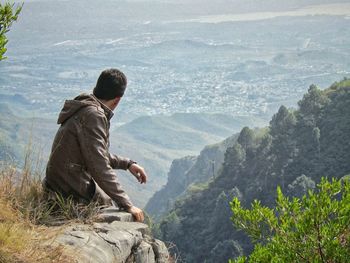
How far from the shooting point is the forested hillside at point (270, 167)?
98.8 metres

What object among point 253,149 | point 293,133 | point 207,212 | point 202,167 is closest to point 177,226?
point 207,212

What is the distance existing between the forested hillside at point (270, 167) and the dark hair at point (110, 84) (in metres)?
88.6

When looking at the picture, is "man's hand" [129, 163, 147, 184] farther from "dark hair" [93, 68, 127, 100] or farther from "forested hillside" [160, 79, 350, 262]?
"forested hillside" [160, 79, 350, 262]

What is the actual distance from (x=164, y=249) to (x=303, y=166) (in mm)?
104275

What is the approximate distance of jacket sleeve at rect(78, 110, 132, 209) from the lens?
5.33m

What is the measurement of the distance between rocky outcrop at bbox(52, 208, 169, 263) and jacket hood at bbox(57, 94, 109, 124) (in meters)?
1.07

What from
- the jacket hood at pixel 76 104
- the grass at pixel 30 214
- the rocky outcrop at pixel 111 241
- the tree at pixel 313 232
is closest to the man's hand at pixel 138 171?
the rocky outcrop at pixel 111 241

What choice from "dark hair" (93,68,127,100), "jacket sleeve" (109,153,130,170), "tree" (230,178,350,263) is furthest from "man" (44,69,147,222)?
"tree" (230,178,350,263)

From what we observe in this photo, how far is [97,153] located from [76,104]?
22.5 inches

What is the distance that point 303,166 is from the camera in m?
107

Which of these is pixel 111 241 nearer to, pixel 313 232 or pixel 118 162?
pixel 118 162

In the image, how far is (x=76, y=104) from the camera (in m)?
5.53

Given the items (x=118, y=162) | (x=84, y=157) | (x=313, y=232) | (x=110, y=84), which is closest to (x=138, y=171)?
(x=118, y=162)

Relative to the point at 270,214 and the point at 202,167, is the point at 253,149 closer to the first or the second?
the point at 202,167
